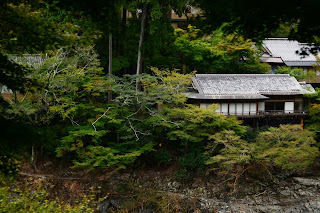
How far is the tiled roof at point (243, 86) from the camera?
725 inches

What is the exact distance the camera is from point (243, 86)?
19219 mm

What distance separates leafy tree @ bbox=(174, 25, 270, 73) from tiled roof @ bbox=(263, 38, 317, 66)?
250 centimetres

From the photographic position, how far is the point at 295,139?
16.8 metres

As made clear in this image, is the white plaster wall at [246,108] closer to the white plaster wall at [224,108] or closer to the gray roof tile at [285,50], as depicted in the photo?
the white plaster wall at [224,108]

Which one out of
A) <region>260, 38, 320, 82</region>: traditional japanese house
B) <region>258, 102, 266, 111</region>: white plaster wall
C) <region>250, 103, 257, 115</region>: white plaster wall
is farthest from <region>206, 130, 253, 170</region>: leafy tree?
<region>260, 38, 320, 82</region>: traditional japanese house

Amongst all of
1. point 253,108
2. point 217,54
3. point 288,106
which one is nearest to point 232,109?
point 253,108

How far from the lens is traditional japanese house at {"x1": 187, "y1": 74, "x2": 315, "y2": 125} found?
1848cm

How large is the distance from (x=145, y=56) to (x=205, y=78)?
12.2 ft

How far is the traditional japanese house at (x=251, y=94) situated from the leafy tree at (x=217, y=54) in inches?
66.0

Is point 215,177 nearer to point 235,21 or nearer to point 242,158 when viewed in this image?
point 242,158

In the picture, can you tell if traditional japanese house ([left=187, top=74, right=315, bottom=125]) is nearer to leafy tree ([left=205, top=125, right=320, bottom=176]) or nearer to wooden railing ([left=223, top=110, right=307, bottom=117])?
wooden railing ([left=223, top=110, right=307, bottom=117])

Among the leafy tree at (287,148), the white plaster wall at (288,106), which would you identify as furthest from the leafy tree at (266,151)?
the white plaster wall at (288,106)

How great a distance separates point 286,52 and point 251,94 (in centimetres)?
777

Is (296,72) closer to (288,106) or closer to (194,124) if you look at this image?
(288,106)
